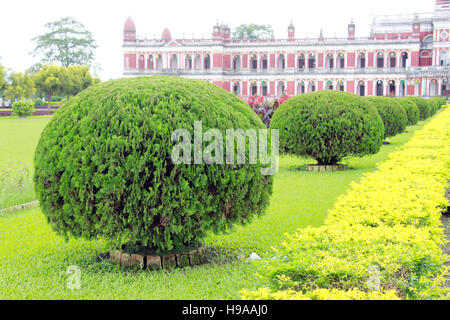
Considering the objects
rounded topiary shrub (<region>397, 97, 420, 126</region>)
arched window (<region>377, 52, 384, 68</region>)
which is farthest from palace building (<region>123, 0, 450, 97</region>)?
rounded topiary shrub (<region>397, 97, 420, 126</region>)

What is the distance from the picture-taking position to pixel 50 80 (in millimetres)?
55469

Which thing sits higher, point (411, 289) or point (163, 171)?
point (163, 171)

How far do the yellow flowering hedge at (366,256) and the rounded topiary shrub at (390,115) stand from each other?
1260cm

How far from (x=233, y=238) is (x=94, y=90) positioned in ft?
7.56

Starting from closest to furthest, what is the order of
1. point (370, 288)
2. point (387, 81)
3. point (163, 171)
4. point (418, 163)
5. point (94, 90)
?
point (370, 288) → point (163, 171) → point (94, 90) → point (418, 163) → point (387, 81)

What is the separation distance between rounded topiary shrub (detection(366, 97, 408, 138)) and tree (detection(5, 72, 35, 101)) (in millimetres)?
41265

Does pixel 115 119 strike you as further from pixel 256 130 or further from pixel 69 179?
pixel 256 130

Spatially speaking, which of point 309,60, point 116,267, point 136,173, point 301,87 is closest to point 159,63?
point 301,87

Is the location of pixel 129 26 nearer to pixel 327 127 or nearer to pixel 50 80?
pixel 50 80

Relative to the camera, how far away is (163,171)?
174 inches

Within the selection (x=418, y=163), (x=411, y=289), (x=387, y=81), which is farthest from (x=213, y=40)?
(x=411, y=289)

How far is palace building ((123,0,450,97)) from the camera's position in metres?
55.3

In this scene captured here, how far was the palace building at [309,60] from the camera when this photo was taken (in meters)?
55.3

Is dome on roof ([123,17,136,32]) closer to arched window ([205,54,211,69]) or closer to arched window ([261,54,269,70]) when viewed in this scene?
arched window ([205,54,211,69])
